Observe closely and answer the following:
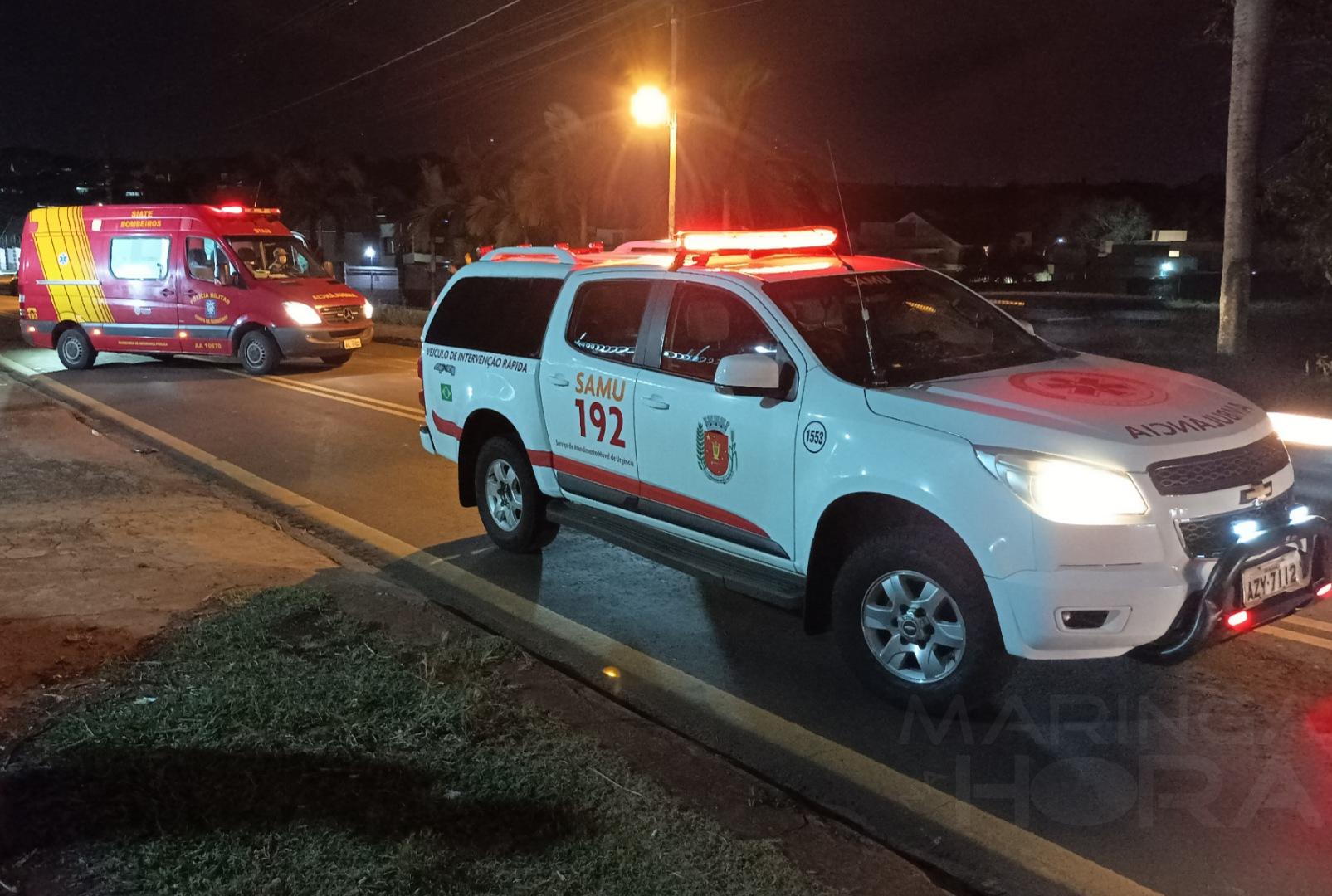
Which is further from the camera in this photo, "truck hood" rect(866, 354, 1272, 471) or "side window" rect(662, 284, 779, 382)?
"side window" rect(662, 284, 779, 382)

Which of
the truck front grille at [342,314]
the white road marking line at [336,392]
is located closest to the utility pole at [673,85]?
the truck front grille at [342,314]

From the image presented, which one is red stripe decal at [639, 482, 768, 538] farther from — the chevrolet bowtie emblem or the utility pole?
the utility pole

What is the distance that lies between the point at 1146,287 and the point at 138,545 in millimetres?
60365

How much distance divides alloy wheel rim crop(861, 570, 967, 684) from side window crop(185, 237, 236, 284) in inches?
574

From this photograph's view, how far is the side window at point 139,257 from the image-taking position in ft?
56.1

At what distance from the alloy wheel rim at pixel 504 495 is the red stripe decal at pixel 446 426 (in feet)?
1.25

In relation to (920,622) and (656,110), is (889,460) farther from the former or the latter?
(656,110)

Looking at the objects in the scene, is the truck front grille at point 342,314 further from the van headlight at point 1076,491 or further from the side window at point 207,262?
the van headlight at point 1076,491

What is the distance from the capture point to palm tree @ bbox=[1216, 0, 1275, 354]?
13.7 meters

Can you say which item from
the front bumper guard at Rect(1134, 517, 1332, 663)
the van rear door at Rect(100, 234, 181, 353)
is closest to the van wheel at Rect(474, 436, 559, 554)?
the front bumper guard at Rect(1134, 517, 1332, 663)

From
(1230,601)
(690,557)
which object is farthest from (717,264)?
(1230,601)

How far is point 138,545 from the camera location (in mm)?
7066

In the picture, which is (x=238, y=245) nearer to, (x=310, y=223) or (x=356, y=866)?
(x=356, y=866)

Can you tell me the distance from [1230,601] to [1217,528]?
0.28m
